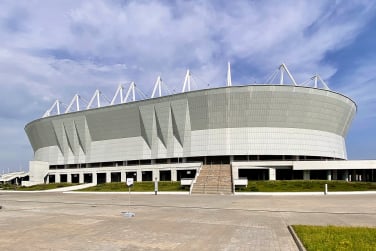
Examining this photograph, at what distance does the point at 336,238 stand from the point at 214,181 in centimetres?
3966

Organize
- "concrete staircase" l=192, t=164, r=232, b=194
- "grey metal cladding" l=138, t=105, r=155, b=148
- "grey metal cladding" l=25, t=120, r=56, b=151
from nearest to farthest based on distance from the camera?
"concrete staircase" l=192, t=164, r=232, b=194 < "grey metal cladding" l=138, t=105, r=155, b=148 < "grey metal cladding" l=25, t=120, r=56, b=151

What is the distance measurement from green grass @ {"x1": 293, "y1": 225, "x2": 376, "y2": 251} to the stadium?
44410 millimetres

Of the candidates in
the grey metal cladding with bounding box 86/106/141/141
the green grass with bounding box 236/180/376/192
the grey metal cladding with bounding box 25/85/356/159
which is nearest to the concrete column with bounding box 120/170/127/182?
the grey metal cladding with bounding box 25/85/356/159

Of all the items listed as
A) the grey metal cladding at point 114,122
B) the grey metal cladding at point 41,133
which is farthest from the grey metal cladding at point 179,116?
the grey metal cladding at point 41,133

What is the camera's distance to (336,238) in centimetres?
1160

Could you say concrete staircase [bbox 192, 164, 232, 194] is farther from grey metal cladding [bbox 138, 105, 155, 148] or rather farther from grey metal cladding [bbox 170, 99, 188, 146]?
grey metal cladding [bbox 138, 105, 155, 148]

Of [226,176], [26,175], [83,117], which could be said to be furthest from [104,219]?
[26,175]

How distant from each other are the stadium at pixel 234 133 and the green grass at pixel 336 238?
4441 centimetres

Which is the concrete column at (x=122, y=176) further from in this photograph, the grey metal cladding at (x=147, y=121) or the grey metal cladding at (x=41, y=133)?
the grey metal cladding at (x=41, y=133)

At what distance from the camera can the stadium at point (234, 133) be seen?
67.8m

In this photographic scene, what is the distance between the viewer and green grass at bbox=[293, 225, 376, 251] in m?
10.3

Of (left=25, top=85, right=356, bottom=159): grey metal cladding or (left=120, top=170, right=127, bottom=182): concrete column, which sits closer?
(left=25, top=85, right=356, bottom=159): grey metal cladding

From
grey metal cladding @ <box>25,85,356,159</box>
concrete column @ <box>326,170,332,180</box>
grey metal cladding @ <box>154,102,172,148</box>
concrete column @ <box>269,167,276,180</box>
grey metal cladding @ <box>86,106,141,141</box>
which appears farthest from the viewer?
grey metal cladding @ <box>86,106,141,141</box>

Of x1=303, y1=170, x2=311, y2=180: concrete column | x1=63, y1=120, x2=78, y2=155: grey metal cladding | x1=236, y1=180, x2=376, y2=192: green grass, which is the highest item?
x1=63, y1=120, x2=78, y2=155: grey metal cladding
